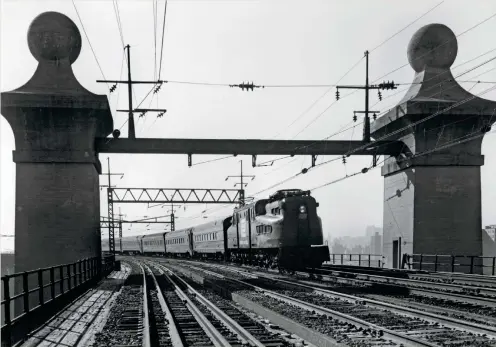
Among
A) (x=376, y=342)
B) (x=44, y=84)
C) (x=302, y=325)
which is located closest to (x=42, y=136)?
(x=44, y=84)

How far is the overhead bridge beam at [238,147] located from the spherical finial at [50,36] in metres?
4.88

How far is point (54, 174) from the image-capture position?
2505cm

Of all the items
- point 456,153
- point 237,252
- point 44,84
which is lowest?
point 237,252

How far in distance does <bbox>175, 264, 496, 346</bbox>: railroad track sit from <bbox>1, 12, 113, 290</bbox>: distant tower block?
491 inches

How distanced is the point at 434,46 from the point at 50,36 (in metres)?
19.1

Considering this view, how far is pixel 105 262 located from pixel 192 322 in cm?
1868

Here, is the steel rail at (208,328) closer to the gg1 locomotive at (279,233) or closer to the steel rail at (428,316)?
the steel rail at (428,316)

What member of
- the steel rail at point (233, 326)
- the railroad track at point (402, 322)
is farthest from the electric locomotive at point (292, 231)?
the steel rail at point (233, 326)

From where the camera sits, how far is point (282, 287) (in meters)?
19.6

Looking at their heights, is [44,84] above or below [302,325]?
above

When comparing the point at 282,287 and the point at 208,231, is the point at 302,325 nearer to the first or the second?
the point at 282,287

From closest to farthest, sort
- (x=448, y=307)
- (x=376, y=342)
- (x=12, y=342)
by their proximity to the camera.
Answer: (x=376, y=342)
(x=12, y=342)
(x=448, y=307)

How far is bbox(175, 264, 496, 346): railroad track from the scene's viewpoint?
9258mm

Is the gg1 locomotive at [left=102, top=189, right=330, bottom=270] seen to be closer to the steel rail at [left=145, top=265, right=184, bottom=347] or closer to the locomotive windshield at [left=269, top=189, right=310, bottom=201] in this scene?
the locomotive windshield at [left=269, top=189, right=310, bottom=201]
